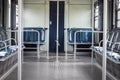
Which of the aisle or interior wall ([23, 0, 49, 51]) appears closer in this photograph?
the aisle

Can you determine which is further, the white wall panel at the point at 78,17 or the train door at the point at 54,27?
the white wall panel at the point at 78,17

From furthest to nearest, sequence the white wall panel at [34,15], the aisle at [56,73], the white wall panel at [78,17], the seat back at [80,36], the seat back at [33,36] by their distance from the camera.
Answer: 1. the white wall panel at [78,17]
2. the white wall panel at [34,15]
3. the seat back at [80,36]
4. the seat back at [33,36]
5. the aisle at [56,73]

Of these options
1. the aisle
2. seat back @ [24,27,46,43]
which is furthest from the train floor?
seat back @ [24,27,46,43]

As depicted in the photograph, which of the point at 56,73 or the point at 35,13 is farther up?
the point at 35,13

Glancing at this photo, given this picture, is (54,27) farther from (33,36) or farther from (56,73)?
(56,73)

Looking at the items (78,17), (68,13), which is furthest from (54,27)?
(78,17)

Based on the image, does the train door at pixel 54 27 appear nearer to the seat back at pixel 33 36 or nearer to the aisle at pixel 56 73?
the seat back at pixel 33 36

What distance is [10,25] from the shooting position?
897cm

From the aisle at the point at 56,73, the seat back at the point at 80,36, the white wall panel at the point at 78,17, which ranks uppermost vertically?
the white wall panel at the point at 78,17

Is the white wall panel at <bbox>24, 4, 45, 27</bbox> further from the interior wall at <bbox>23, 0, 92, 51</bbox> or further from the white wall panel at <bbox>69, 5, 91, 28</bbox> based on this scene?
the white wall panel at <bbox>69, 5, 91, 28</bbox>

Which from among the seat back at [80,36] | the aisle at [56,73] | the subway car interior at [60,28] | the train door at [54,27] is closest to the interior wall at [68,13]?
the subway car interior at [60,28]

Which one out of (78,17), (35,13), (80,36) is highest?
(35,13)

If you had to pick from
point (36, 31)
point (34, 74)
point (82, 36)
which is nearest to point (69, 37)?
point (82, 36)

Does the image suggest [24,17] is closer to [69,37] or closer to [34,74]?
[69,37]
